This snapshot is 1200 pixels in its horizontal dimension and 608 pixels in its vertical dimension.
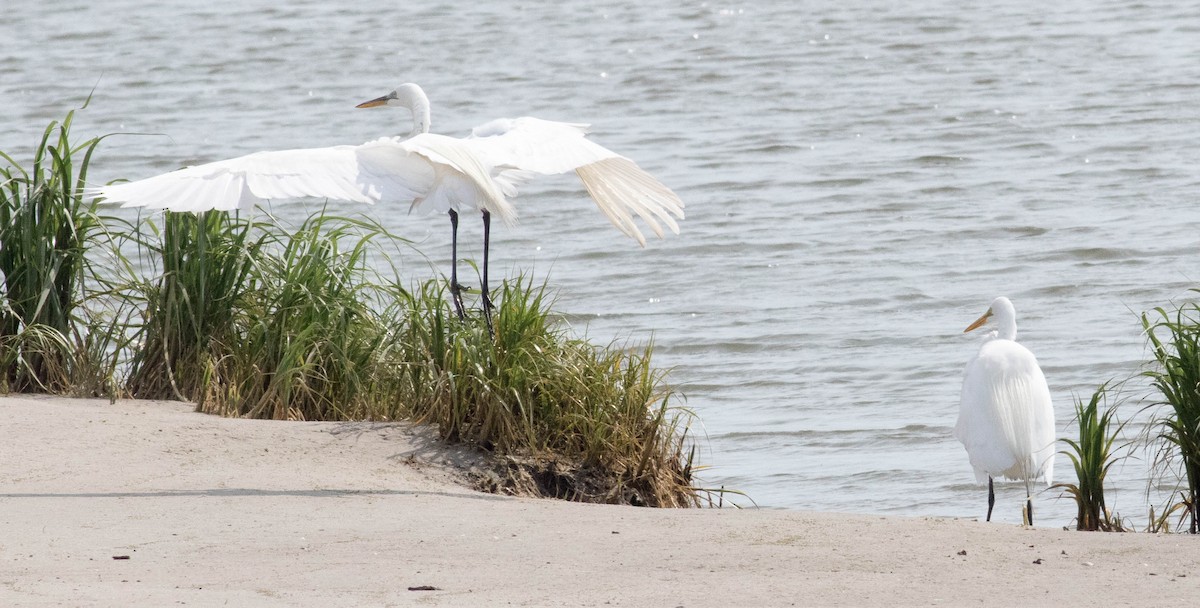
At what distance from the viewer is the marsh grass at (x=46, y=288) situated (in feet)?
23.5

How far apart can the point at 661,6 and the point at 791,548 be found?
20251 millimetres

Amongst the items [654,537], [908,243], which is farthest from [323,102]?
[654,537]

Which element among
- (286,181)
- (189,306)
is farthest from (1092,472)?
(189,306)

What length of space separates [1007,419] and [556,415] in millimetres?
1681

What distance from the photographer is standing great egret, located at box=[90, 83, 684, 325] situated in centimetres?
571

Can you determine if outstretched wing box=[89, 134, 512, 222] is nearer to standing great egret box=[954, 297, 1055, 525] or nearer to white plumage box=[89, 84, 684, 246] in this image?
white plumage box=[89, 84, 684, 246]

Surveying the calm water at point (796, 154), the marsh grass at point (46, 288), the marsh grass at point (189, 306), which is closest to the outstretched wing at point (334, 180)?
the marsh grass at point (189, 306)

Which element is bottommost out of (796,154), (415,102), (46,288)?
(796,154)

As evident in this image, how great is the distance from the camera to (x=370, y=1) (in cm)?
2606

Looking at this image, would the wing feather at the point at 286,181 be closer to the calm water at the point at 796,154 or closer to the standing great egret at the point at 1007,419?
the calm water at the point at 796,154

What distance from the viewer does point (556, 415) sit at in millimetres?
6324

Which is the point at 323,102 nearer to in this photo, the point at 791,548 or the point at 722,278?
the point at 722,278

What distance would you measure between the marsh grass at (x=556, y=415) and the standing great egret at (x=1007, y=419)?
3.64 ft

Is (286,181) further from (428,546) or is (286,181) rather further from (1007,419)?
(1007,419)
